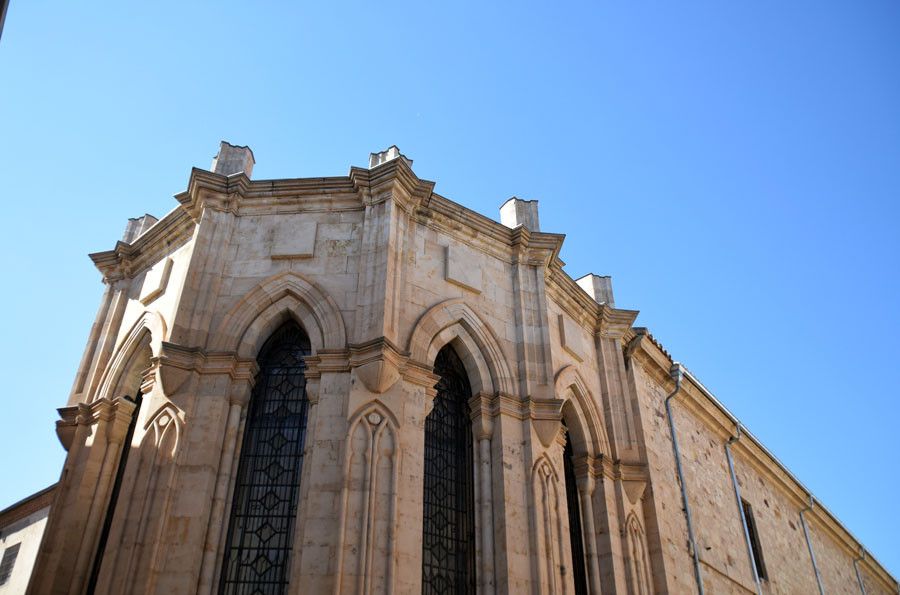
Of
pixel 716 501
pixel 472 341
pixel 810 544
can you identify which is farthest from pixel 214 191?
pixel 810 544

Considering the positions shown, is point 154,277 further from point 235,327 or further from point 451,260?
point 451,260

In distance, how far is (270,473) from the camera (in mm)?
9438

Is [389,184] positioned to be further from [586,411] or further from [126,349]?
[586,411]

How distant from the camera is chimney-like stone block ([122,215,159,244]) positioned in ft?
42.9

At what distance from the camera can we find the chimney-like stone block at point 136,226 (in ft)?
42.9

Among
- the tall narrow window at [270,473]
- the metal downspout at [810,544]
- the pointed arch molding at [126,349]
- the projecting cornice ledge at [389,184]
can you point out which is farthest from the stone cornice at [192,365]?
the metal downspout at [810,544]

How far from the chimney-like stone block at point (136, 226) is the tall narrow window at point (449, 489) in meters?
5.78

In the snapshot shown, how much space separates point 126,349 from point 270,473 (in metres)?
3.48

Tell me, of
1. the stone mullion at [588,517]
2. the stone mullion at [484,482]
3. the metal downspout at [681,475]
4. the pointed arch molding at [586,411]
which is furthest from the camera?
the metal downspout at [681,475]

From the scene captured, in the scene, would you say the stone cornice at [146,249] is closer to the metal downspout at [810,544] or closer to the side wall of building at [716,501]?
the side wall of building at [716,501]

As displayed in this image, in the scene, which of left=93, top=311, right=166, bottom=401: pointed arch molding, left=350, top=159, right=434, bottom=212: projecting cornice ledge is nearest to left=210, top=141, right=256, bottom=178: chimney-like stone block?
left=350, top=159, right=434, bottom=212: projecting cornice ledge

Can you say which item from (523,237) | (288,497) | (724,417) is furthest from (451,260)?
(724,417)

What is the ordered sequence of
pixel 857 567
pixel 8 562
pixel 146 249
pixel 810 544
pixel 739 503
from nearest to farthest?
pixel 146 249
pixel 8 562
pixel 739 503
pixel 810 544
pixel 857 567

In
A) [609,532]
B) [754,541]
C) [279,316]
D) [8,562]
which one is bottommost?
[609,532]
